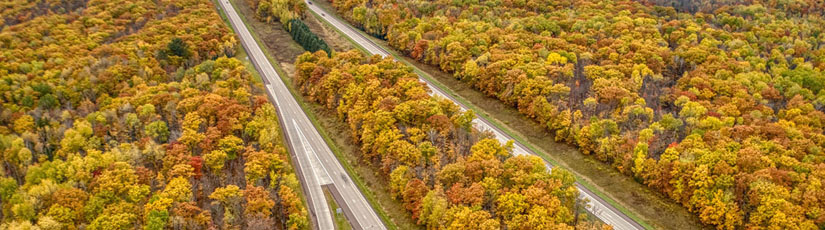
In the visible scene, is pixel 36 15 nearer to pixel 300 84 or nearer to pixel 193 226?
pixel 300 84

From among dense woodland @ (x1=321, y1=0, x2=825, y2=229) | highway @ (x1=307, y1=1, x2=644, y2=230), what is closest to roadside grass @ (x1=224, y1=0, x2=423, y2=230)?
dense woodland @ (x1=321, y1=0, x2=825, y2=229)

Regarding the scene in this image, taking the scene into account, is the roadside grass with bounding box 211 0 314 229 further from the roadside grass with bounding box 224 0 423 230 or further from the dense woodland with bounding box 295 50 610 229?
the dense woodland with bounding box 295 50 610 229

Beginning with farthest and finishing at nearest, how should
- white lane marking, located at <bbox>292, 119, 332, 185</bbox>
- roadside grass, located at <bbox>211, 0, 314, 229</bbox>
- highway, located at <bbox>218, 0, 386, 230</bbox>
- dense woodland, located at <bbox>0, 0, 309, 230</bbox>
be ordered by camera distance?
white lane marking, located at <bbox>292, 119, 332, 185</bbox> < roadside grass, located at <bbox>211, 0, 314, 229</bbox> < highway, located at <bbox>218, 0, 386, 230</bbox> < dense woodland, located at <bbox>0, 0, 309, 230</bbox>

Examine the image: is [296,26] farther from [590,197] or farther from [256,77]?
[590,197]

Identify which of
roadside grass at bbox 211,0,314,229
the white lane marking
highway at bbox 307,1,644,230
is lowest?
highway at bbox 307,1,644,230

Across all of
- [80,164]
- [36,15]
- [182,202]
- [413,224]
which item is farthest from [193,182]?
[36,15]

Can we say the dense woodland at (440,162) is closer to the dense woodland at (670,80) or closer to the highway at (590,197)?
the highway at (590,197)

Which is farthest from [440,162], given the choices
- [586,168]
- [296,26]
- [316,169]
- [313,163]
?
[296,26]
